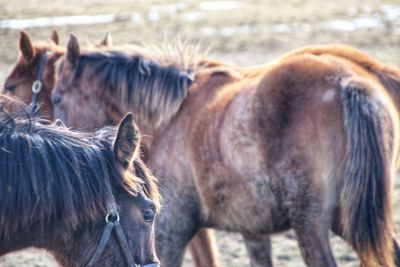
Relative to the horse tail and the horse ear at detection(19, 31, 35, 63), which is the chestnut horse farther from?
the horse tail

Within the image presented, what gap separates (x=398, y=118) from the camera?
4301 mm

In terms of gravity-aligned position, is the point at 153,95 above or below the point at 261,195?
above

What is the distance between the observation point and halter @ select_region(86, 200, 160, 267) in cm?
284

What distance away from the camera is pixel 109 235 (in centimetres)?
285

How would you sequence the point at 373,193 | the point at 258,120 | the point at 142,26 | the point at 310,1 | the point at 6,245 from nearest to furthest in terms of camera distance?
the point at 6,245
the point at 373,193
the point at 258,120
the point at 142,26
the point at 310,1

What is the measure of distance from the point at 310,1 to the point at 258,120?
17.6 m

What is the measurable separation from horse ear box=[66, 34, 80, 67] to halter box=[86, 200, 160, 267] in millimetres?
2493

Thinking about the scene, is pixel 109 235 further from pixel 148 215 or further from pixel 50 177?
pixel 50 177

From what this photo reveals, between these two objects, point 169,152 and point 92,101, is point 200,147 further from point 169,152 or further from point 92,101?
point 92,101

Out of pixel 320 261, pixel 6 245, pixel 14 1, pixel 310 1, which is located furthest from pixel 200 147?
pixel 14 1

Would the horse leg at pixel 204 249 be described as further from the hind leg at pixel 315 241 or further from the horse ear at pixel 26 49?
the horse ear at pixel 26 49

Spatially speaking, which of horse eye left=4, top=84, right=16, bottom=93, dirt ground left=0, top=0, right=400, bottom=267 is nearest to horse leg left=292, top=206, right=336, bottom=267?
horse eye left=4, top=84, right=16, bottom=93

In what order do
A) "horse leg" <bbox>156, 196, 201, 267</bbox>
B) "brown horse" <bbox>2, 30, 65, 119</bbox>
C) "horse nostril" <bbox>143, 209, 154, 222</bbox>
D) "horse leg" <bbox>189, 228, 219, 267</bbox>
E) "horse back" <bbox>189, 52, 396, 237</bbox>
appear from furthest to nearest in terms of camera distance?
"brown horse" <bbox>2, 30, 65, 119</bbox> < "horse leg" <bbox>189, 228, 219, 267</bbox> < "horse leg" <bbox>156, 196, 201, 267</bbox> < "horse back" <bbox>189, 52, 396, 237</bbox> < "horse nostril" <bbox>143, 209, 154, 222</bbox>

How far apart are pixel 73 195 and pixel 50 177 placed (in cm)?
11
